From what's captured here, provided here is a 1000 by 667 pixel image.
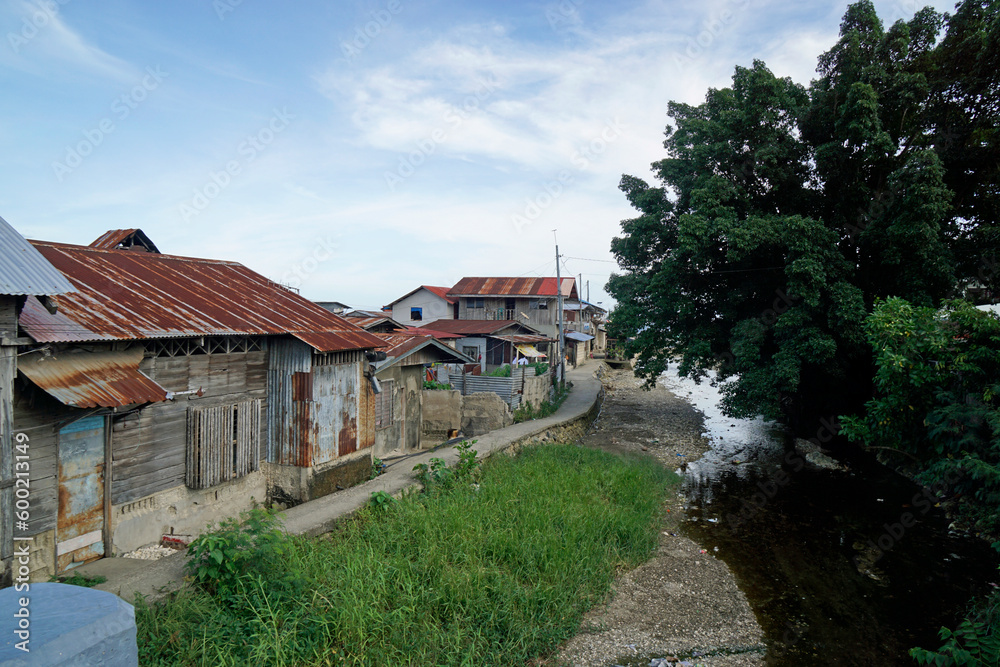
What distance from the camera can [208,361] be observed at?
905cm

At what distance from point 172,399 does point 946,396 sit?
11485mm

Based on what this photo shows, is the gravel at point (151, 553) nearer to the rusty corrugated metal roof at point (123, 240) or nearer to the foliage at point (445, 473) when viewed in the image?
the foliage at point (445, 473)

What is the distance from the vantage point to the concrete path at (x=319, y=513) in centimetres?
615

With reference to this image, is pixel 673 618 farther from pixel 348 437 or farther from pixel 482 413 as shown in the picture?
pixel 482 413

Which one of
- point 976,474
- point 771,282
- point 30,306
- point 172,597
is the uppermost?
point 771,282

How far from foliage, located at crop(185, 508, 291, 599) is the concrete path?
1.42 ft

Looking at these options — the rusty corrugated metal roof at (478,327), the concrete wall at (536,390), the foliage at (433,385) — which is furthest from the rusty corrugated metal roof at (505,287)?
the foliage at (433,385)

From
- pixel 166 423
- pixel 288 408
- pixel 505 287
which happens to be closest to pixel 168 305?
pixel 166 423

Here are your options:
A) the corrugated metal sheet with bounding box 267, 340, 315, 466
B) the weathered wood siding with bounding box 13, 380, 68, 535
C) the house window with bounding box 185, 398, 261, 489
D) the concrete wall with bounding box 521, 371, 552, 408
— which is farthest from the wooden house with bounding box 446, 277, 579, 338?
the weathered wood siding with bounding box 13, 380, 68, 535

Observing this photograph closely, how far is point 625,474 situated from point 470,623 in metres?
7.43

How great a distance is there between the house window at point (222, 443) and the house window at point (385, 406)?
402 cm

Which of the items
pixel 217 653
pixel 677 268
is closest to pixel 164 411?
pixel 217 653

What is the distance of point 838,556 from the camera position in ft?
33.9

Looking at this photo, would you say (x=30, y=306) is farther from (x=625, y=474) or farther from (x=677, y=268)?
(x=677, y=268)
